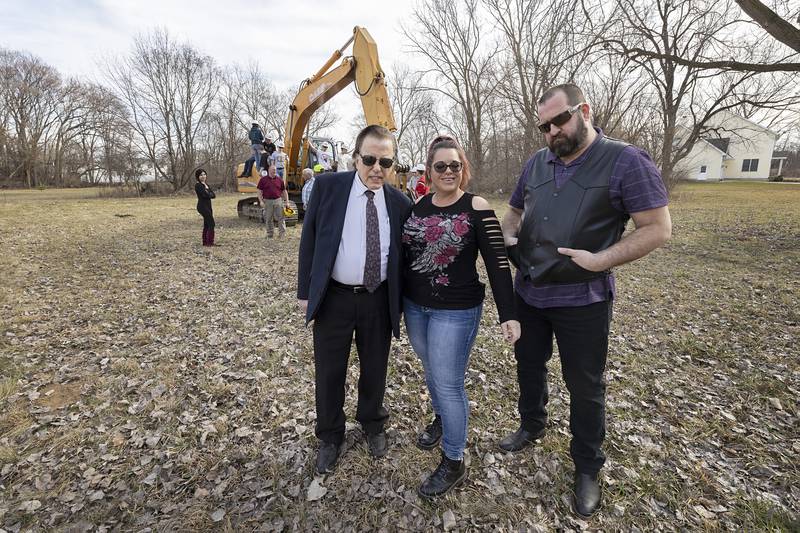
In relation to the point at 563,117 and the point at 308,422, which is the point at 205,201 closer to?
the point at 308,422

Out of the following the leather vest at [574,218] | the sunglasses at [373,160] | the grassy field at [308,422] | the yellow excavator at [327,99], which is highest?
the yellow excavator at [327,99]

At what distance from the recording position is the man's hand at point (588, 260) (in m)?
1.97

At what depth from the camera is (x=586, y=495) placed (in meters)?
2.41

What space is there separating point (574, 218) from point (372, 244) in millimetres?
1198

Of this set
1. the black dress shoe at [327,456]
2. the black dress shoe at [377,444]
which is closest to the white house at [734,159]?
the black dress shoe at [377,444]

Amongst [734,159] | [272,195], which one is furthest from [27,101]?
[734,159]

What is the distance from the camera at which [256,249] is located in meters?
9.99

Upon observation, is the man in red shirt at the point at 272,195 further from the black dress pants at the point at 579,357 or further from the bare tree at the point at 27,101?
the bare tree at the point at 27,101

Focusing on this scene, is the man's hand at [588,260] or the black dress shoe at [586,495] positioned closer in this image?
the man's hand at [588,260]

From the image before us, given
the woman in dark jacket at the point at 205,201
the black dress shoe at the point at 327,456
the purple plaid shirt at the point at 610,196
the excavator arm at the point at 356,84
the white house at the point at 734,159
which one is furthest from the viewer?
the white house at the point at 734,159

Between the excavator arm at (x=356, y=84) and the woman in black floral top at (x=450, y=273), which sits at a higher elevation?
the excavator arm at (x=356, y=84)

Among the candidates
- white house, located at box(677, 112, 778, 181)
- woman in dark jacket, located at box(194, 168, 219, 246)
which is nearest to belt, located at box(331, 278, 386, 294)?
woman in dark jacket, located at box(194, 168, 219, 246)

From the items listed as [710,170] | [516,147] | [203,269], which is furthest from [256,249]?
[710,170]

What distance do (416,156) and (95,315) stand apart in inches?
1670
